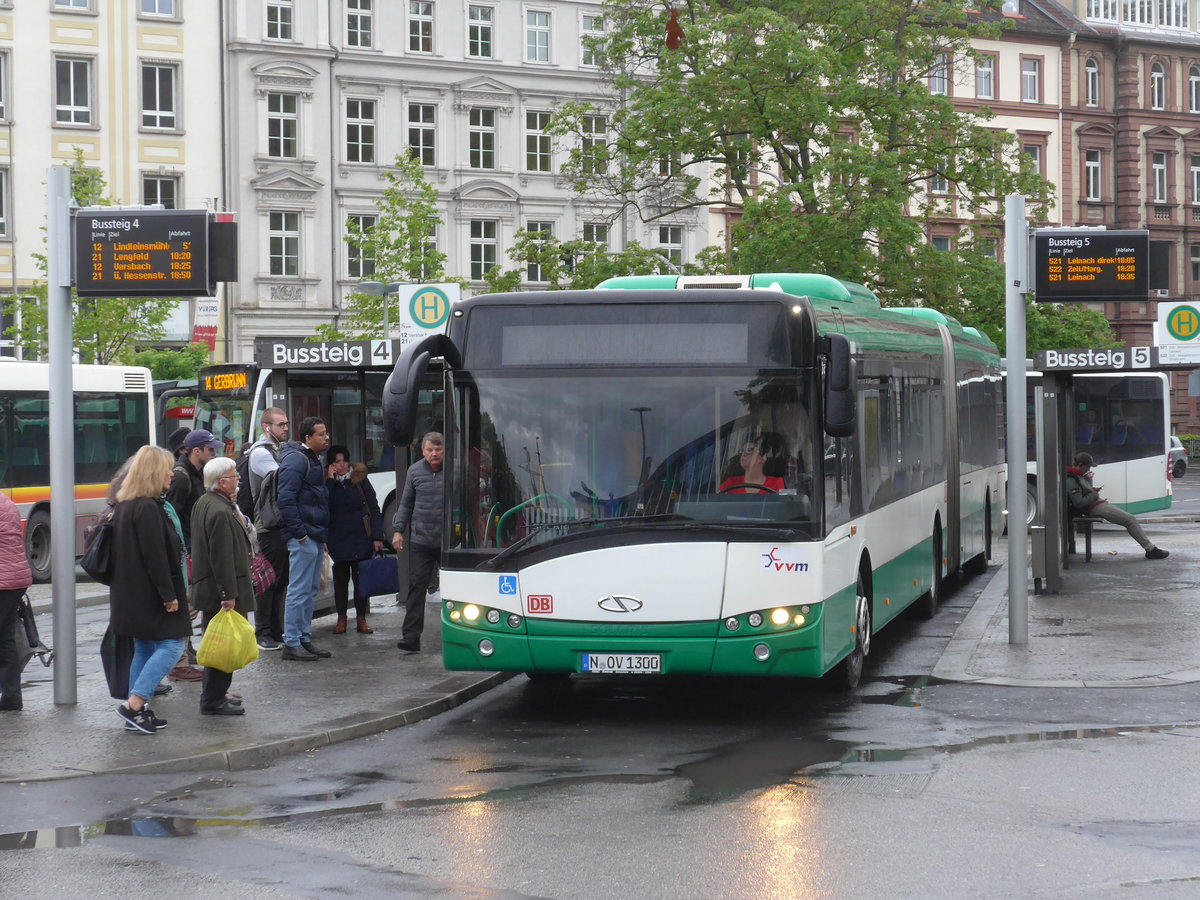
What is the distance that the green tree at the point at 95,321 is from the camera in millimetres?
45406

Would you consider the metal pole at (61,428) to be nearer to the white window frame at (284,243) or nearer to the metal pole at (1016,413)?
the metal pole at (1016,413)

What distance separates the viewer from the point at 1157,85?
73.2 m

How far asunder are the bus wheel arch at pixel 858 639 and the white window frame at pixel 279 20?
154 ft

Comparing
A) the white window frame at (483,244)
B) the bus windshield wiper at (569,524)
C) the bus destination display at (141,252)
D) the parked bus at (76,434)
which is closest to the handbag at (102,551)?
the bus destination display at (141,252)

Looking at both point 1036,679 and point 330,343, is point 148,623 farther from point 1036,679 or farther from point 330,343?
point 330,343

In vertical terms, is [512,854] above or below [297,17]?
below

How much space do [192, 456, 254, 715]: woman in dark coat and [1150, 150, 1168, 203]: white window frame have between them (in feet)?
219

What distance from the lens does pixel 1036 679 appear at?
42.3 feet

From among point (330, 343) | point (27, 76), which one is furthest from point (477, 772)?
point (27, 76)

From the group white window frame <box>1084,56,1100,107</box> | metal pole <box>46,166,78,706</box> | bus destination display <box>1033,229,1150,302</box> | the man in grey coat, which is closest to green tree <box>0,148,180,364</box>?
the man in grey coat

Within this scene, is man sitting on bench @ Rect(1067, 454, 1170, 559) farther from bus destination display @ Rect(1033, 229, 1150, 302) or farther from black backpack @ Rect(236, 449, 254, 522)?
black backpack @ Rect(236, 449, 254, 522)

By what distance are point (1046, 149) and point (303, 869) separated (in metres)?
68.1

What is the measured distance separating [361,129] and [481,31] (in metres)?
5.42

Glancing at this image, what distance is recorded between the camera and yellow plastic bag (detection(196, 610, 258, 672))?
10.9 meters
